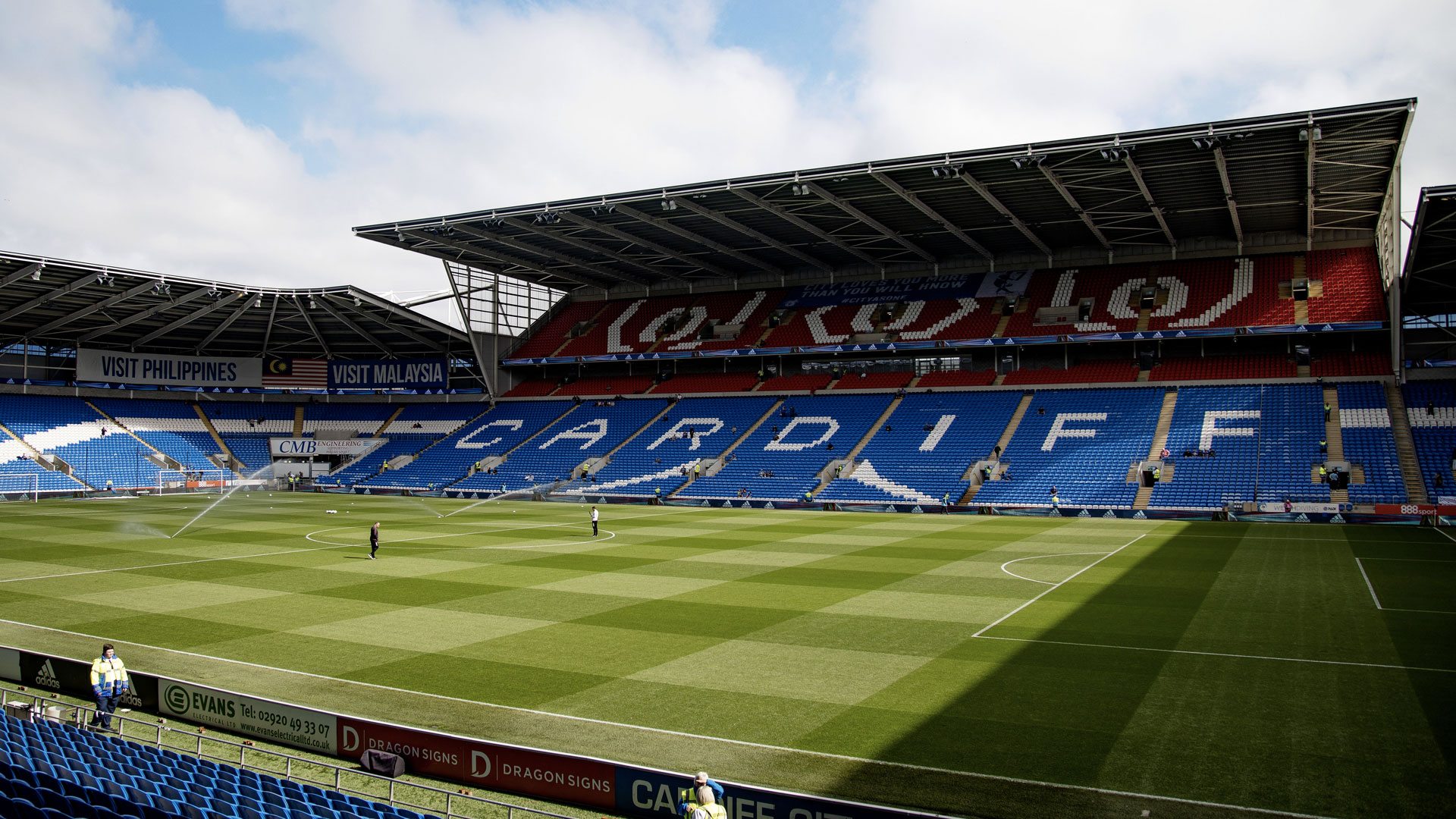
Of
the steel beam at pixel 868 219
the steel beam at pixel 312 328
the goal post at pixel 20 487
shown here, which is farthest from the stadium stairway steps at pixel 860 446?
the goal post at pixel 20 487

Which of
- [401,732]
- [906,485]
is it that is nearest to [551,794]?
[401,732]

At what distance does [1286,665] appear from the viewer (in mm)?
16016

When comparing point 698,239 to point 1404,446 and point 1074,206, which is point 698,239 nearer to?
point 1074,206

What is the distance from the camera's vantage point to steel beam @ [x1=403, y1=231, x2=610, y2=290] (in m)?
58.8

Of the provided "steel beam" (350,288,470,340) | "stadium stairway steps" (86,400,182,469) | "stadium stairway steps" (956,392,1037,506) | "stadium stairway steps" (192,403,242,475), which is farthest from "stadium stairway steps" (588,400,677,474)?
"stadium stairway steps" (86,400,182,469)

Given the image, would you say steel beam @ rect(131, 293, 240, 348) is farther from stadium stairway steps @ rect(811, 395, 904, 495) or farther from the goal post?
stadium stairway steps @ rect(811, 395, 904, 495)

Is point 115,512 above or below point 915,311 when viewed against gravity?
below

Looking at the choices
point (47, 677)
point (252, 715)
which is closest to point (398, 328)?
point (47, 677)

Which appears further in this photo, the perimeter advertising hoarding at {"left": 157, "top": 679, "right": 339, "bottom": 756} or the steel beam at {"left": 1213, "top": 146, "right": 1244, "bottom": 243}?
the steel beam at {"left": 1213, "top": 146, "right": 1244, "bottom": 243}

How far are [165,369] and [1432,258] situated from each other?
83802 millimetres

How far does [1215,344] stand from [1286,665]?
45.9m

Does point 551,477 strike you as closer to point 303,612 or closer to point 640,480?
point 640,480

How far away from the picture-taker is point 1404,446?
4431 cm

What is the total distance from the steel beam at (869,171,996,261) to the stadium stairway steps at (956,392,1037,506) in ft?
34.7
